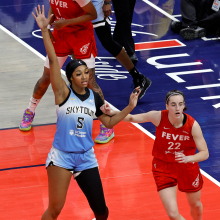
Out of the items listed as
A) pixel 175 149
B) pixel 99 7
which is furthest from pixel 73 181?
pixel 99 7

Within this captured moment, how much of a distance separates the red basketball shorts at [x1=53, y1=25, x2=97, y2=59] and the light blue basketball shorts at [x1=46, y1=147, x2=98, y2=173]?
2322 mm

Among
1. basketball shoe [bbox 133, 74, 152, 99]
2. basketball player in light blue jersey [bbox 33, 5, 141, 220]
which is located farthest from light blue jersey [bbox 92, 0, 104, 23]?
basketball player in light blue jersey [bbox 33, 5, 141, 220]

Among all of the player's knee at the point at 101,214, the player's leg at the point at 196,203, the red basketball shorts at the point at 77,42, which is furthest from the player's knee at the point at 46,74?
the player's leg at the point at 196,203

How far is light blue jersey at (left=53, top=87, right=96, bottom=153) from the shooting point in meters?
3.95

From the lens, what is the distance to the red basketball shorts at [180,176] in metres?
4.17

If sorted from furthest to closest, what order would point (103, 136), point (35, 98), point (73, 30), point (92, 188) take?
point (35, 98) < point (103, 136) < point (73, 30) < point (92, 188)

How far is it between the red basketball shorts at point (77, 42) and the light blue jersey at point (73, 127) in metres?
2.13

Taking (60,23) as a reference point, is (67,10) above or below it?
above

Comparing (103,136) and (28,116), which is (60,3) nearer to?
(28,116)

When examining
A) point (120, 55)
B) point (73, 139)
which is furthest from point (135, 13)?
point (73, 139)

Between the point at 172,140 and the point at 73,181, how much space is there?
1772 mm

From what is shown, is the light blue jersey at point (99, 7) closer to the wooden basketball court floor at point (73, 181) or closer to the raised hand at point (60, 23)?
the raised hand at point (60, 23)

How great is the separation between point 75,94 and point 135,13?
824 centimetres

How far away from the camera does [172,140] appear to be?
4145 mm
